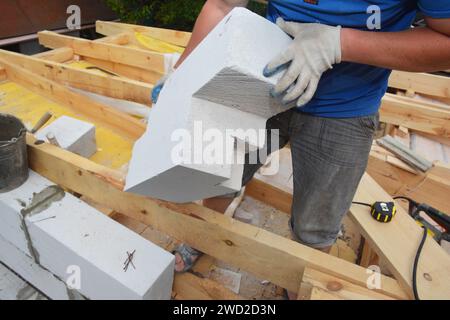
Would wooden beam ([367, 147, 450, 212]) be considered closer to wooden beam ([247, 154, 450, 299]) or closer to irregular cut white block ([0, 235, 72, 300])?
wooden beam ([247, 154, 450, 299])

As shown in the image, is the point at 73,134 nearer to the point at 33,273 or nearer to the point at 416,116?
the point at 33,273

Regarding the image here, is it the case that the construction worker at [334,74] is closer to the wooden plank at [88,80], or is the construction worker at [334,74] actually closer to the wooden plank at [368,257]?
the wooden plank at [368,257]

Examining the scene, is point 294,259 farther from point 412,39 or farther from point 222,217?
point 412,39

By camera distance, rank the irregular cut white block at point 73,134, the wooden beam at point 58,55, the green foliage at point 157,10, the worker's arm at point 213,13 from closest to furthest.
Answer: the worker's arm at point 213,13, the irregular cut white block at point 73,134, the wooden beam at point 58,55, the green foliage at point 157,10

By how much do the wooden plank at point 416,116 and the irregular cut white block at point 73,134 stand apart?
2.53m

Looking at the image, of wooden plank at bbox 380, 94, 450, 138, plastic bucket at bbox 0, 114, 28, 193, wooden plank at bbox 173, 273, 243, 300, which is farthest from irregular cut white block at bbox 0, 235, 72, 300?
wooden plank at bbox 380, 94, 450, 138

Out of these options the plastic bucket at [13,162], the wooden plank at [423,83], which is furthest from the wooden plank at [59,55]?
the wooden plank at [423,83]

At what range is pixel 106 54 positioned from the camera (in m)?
3.70

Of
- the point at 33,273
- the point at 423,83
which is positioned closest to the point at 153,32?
the point at 423,83

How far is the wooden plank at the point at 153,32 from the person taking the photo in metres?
4.34

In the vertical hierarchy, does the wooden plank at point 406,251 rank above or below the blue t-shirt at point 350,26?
below

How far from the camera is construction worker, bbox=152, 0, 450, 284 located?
113cm

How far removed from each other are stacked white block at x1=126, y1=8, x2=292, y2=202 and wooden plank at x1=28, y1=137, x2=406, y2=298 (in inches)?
7.5
